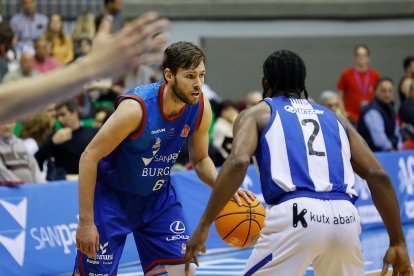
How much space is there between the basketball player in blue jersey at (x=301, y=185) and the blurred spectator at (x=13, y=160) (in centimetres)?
485

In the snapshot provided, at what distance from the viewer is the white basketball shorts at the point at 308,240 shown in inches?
203

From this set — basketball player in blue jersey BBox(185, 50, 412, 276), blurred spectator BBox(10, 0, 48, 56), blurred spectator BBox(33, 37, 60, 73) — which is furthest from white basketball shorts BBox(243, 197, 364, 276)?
blurred spectator BBox(10, 0, 48, 56)

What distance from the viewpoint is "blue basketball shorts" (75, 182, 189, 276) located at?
652 centimetres

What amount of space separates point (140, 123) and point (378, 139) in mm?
8004

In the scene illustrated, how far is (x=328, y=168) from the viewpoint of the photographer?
5371 millimetres

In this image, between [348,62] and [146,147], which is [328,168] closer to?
[146,147]

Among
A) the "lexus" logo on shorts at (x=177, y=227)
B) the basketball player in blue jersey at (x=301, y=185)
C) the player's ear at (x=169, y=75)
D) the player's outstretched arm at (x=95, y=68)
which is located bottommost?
the "lexus" logo on shorts at (x=177, y=227)

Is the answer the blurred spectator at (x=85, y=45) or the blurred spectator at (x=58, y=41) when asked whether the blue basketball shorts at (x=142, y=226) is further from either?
the blurred spectator at (x=58, y=41)

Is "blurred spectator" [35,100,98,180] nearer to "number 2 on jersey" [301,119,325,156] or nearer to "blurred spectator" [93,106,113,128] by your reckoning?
"blurred spectator" [93,106,113,128]

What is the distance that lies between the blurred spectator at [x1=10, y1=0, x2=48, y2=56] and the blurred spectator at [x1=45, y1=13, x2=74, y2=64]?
0.51 ft

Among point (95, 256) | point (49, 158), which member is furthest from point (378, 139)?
point (95, 256)

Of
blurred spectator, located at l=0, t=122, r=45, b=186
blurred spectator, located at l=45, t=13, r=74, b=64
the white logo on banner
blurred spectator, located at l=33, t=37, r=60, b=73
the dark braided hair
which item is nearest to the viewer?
the dark braided hair

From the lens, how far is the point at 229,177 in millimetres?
5273

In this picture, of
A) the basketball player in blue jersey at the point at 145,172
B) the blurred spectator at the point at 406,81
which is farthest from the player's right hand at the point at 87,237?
the blurred spectator at the point at 406,81
